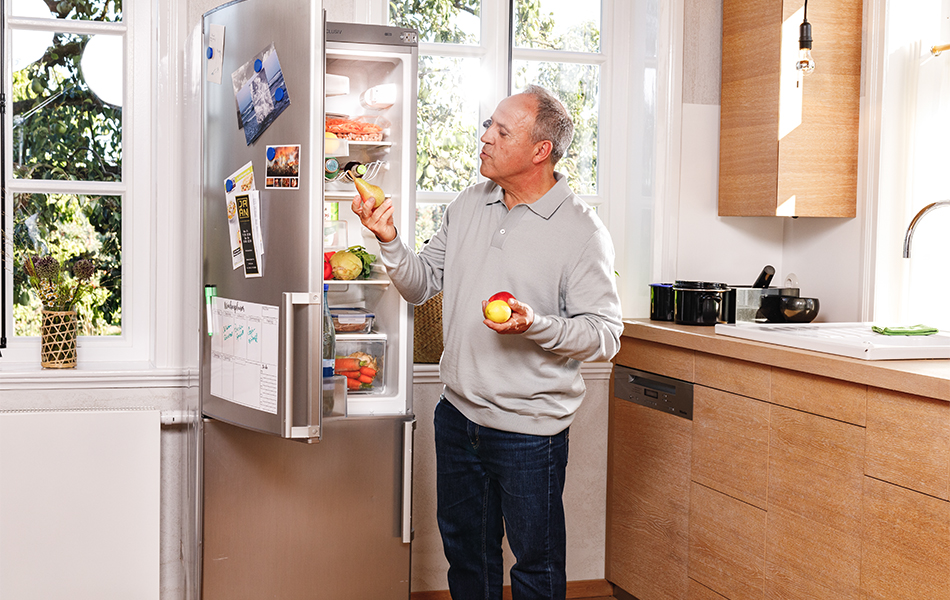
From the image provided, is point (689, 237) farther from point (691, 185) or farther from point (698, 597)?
point (698, 597)

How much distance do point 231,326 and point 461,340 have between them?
0.54 meters

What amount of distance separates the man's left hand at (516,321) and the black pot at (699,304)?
1.01 m

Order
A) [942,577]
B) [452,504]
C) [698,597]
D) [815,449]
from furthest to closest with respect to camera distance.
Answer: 1. [698,597]
2. [452,504]
3. [815,449]
4. [942,577]

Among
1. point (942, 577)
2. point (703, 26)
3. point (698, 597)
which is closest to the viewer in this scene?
point (942, 577)

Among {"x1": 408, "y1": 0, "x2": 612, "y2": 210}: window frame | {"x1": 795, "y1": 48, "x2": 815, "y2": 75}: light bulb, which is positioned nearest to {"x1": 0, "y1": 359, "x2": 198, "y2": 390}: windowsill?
{"x1": 408, "y1": 0, "x2": 612, "y2": 210}: window frame

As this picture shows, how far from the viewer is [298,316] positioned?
5.91ft

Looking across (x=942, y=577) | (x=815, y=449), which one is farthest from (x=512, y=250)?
(x=942, y=577)

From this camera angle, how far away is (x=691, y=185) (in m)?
2.85

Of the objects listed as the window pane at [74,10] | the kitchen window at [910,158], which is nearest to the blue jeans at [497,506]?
the kitchen window at [910,158]

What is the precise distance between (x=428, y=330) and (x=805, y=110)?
1333 millimetres

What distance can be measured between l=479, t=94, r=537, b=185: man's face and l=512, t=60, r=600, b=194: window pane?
0.93 metres

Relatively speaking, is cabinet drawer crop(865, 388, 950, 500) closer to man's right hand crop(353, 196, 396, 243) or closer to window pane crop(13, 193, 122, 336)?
man's right hand crop(353, 196, 396, 243)

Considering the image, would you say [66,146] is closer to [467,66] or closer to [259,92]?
[259,92]

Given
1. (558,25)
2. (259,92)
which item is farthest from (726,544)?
(558,25)
